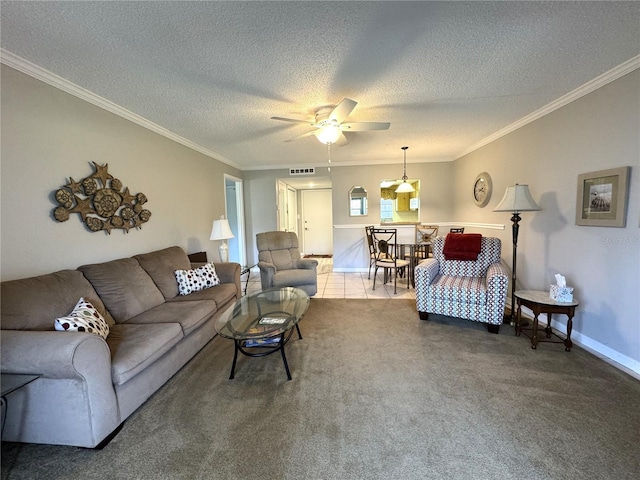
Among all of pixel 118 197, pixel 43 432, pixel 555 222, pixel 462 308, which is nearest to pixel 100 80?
pixel 118 197

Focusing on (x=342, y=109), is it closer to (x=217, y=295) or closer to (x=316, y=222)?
(x=217, y=295)

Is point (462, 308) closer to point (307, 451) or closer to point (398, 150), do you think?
point (307, 451)

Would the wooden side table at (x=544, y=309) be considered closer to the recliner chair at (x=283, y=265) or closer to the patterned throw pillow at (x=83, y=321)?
Answer: the recliner chair at (x=283, y=265)

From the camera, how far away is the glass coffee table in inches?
79.1

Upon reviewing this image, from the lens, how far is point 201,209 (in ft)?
13.5

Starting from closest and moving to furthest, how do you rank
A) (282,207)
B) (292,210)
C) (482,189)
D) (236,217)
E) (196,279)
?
→ (196,279), (482,189), (236,217), (282,207), (292,210)

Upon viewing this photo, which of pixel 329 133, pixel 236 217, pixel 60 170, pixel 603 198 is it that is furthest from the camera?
pixel 236 217

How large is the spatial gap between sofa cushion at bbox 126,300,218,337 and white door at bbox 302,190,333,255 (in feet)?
18.4

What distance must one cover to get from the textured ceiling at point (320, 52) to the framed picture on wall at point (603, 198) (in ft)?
2.68

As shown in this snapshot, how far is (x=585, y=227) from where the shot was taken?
2.40 m

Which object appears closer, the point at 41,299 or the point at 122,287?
the point at 41,299

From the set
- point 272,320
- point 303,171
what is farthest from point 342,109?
point 303,171

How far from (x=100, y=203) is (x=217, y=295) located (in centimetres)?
134

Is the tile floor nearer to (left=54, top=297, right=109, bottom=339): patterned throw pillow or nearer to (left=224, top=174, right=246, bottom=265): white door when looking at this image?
(left=224, top=174, right=246, bottom=265): white door
